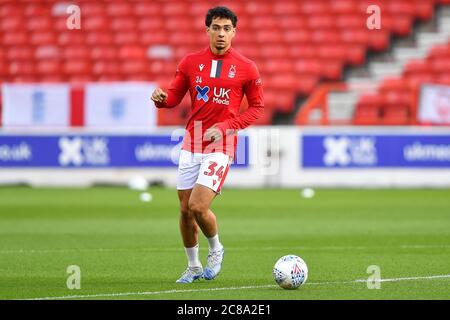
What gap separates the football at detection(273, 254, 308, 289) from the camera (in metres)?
8.97

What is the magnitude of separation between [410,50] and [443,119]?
4.69 m

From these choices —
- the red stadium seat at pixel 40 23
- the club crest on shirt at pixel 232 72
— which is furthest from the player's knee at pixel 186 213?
the red stadium seat at pixel 40 23

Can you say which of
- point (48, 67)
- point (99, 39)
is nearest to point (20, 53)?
point (48, 67)

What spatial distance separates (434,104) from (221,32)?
14009mm

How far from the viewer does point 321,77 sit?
26688 mm

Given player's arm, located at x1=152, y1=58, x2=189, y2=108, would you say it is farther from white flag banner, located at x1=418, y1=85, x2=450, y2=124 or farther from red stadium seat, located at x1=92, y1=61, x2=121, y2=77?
red stadium seat, located at x1=92, y1=61, x2=121, y2=77

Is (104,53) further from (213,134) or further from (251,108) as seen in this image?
(213,134)

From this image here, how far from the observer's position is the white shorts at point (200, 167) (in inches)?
379

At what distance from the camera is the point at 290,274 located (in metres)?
8.97

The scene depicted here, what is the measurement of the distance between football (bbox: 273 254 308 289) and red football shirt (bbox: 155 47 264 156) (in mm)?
1280

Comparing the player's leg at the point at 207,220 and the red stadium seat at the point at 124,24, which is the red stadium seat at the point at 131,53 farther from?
the player's leg at the point at 207,220

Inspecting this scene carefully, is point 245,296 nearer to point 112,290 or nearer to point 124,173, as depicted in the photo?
point 112,290

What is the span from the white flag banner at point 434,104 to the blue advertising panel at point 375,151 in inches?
Answer: 16.2

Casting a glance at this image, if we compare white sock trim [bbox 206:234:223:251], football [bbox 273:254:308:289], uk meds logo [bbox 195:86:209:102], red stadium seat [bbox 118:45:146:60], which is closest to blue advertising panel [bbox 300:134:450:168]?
red stadium seat [bbox 118:45:146:60]
